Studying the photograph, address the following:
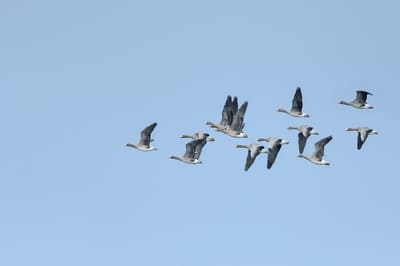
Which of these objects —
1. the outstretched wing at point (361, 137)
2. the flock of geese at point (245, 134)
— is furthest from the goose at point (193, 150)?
the outstretched wing at point (361, 137)

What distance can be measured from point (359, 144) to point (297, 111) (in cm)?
720

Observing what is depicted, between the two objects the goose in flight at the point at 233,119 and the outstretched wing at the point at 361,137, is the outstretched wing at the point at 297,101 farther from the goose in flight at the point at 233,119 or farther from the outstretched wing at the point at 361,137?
the outstretched wing at the point at 361,137

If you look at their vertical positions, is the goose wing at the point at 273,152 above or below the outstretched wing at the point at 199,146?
below

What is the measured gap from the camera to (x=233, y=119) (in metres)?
145

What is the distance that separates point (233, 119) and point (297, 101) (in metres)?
6.77

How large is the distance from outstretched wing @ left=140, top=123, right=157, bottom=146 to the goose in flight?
7373mm

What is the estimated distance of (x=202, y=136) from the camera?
148500mm

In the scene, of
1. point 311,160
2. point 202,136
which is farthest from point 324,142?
point 202,136

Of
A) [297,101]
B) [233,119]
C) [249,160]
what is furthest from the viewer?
[297,101]

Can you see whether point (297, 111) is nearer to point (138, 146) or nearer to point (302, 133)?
point (302, 133)

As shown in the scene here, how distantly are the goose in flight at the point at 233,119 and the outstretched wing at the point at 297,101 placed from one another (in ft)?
17.3

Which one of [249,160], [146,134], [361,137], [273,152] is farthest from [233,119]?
[361,137]

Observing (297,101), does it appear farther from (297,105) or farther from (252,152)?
(252,152)

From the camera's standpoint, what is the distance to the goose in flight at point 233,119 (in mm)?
144000
